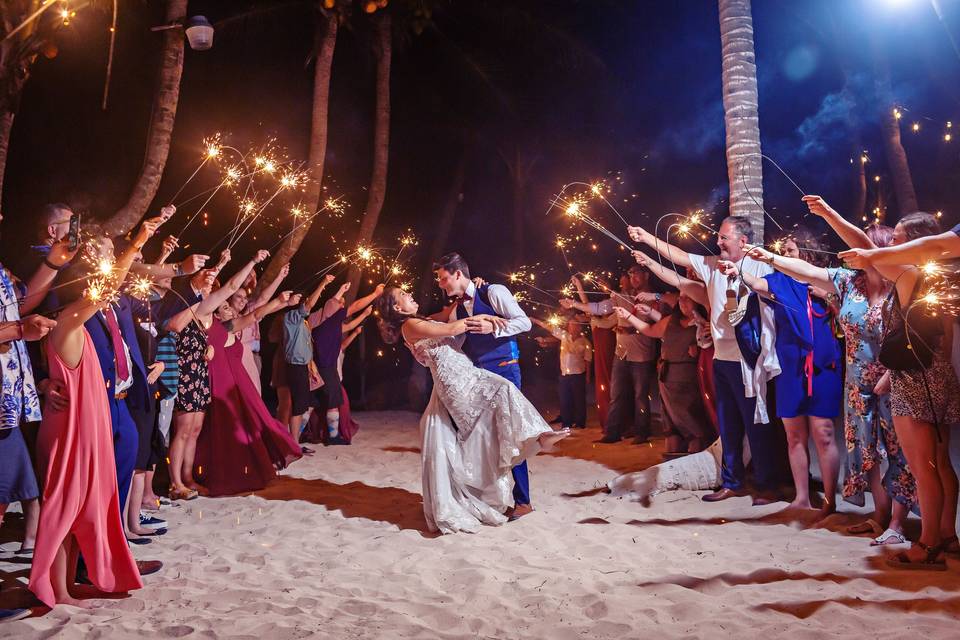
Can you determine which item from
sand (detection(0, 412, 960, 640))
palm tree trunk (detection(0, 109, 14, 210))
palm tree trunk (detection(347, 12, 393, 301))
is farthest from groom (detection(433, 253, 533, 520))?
palm tree trunk (detection(347, 12, 393, 301))

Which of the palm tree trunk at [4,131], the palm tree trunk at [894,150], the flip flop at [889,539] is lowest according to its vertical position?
the flip flop at [889,539]

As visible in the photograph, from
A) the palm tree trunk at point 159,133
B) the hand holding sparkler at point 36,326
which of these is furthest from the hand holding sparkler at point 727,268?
the palm tree trunk at point 159,133

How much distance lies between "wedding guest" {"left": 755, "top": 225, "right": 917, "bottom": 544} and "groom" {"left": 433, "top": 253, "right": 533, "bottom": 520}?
2.03 meters

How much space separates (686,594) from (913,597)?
3.70 feet

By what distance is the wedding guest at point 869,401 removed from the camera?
4512mm

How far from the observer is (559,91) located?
1816 cm

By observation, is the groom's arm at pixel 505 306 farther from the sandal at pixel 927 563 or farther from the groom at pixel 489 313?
the sandal at pixel 927 563

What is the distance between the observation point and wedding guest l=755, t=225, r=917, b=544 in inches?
178

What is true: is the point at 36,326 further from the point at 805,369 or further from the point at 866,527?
the point at 866,527

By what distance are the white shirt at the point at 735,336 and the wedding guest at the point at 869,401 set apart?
0.80m

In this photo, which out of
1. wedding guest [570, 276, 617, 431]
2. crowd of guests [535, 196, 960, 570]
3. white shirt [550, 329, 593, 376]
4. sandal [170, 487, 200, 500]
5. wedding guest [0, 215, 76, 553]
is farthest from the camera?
white shirt [550, 329, 593, 376]

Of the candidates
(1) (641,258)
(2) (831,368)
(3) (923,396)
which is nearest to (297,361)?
(1) (641,258)

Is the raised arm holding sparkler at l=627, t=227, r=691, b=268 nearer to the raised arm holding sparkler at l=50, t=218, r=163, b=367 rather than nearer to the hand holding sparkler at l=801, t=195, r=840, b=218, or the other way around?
the hand holding sparkler at l=801, t=195, r=840, b=218

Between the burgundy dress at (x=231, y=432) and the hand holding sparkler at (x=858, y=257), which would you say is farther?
the burgundy dress at (x=231, y=432)
